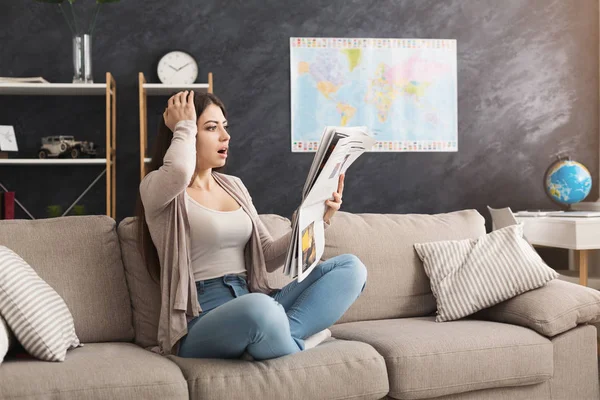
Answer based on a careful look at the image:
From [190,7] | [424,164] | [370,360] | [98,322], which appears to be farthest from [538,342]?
[190,7]

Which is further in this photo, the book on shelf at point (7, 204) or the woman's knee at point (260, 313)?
the book on shelf at point (7, 204)

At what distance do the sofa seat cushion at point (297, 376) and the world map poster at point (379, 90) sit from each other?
2.28 metres

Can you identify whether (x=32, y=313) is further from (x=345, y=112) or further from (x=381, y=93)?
(x=381, y=93)

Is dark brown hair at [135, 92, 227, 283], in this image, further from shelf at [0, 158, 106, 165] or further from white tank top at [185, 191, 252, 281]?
shelf at [0, 158, 106, 165]

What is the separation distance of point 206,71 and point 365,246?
1813 millimetres

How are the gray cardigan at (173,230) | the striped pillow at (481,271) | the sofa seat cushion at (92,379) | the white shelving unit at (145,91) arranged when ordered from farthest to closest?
the white shelving unit at (145,91) → the striped pillow at (481,271) → the gray cardigan at (173,230) → the sofa seat cushion at (92,379)

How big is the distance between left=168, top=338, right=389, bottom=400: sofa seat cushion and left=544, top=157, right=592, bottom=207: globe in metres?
2.35

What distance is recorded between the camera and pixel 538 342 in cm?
242

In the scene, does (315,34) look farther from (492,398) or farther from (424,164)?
(492,398)

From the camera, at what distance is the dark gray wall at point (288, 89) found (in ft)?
13.5

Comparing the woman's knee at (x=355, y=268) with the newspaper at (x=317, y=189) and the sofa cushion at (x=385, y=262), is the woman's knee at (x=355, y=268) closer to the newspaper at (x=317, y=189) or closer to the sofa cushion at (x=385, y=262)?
the newspaper at (x=317, y=189)

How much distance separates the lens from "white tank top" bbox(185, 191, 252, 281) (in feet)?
7.52

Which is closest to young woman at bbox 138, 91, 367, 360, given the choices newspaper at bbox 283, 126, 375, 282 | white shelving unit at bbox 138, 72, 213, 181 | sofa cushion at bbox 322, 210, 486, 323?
newspaper at bbox 283, 126, 375, 282

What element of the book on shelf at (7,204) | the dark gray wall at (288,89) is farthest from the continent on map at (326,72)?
the book on shelf at (7,204)
